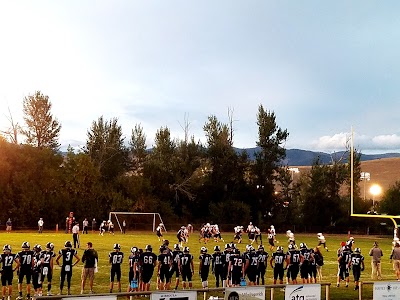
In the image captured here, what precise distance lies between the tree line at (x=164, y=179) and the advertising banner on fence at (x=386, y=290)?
5026 cm

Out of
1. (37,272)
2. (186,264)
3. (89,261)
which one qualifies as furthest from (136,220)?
(37,272)

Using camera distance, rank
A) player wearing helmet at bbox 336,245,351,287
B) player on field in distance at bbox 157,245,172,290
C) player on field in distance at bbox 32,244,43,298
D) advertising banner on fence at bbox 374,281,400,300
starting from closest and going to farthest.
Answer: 1. advertising banner on fence at bbox 374,281,400,300
2. player on field in distance at bbox 32,244,43,298
3. player on field in distance at bbox 157,245,172,290
4. player wearing helmet at bbox 336,245,351,287

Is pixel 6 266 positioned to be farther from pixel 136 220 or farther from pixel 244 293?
pixel 136 220

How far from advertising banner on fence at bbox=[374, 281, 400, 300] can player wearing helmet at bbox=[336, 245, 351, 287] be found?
8.54 metres

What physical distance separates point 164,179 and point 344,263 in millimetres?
51072

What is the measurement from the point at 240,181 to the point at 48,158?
24.9 m

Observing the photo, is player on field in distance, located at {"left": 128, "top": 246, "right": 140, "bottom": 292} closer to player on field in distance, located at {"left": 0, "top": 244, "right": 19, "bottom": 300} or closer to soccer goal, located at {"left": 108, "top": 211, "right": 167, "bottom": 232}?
player on field in distance, located at {"left": 0, "top": 244, "right": 19, "bottom": 300}

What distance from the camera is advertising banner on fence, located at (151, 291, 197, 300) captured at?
10.0 m

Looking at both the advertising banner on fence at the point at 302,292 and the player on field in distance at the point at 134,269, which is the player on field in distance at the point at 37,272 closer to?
the player on field in distance at the point at 134,269

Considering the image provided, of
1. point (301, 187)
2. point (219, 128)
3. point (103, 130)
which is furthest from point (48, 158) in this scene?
point (301, 187)

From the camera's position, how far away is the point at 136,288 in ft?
58.7

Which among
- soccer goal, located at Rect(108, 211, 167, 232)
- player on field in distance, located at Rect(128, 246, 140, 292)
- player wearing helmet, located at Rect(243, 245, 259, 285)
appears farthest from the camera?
soccer goal, located at Rect(108, 211, 167, 232)

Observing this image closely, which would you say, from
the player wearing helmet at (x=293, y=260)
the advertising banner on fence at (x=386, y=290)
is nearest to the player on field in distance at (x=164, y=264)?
the player wearing helmet at (x=293, y=260)

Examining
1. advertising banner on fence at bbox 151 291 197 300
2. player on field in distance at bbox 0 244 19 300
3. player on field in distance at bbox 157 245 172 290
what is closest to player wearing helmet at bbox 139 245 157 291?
player on field in distance at bbox 157 245 172 290
